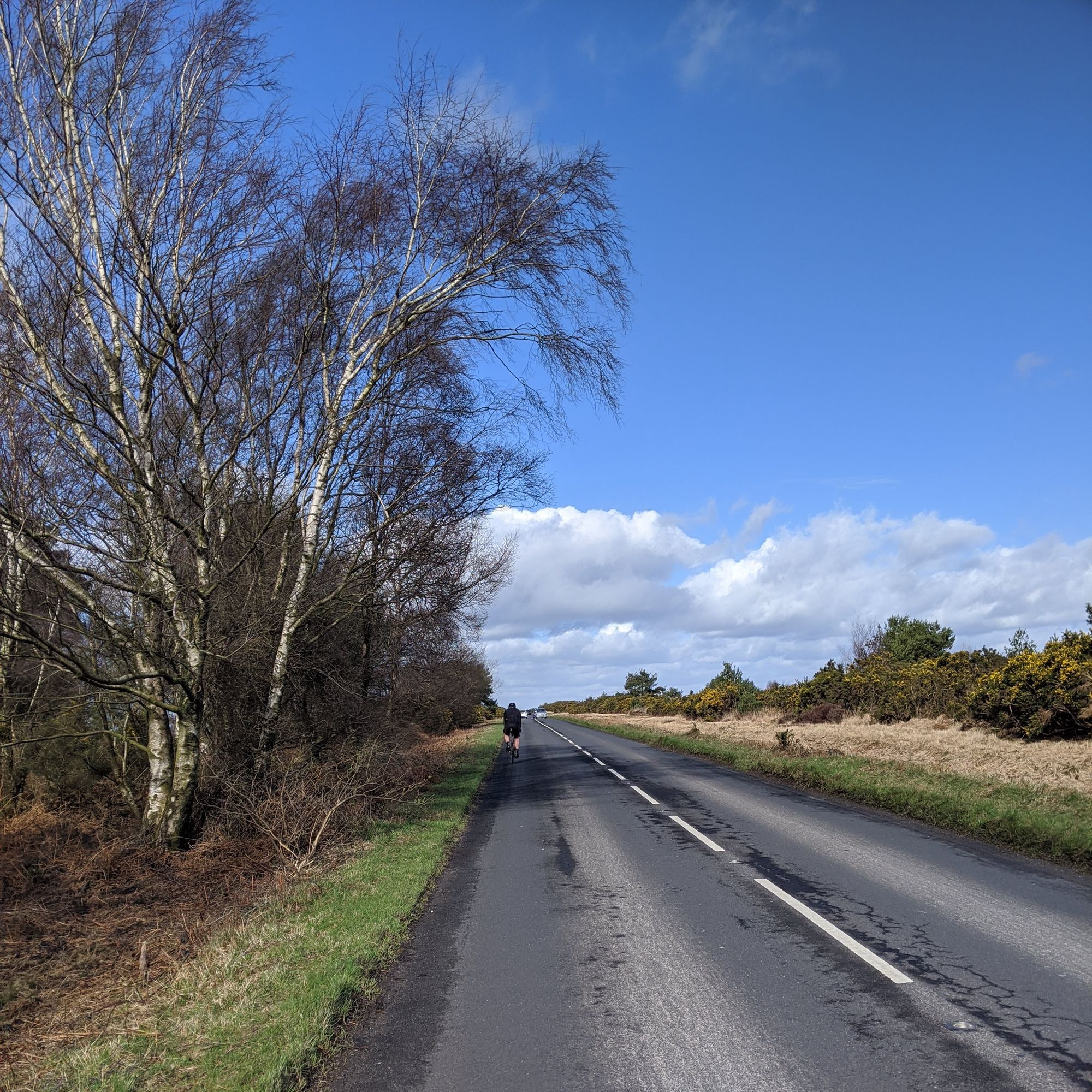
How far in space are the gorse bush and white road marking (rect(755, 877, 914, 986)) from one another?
529 inches

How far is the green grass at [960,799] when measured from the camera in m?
9.30

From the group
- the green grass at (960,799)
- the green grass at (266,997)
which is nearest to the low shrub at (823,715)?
the green grass at (960,799)

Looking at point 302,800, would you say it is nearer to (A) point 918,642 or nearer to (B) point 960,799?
(B) point 960,799

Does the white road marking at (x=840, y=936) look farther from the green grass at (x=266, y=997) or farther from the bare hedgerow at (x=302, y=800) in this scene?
the bare hedgerow at (x=302, y=800)

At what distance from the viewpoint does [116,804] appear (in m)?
12.0

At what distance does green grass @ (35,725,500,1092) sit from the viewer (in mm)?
4070

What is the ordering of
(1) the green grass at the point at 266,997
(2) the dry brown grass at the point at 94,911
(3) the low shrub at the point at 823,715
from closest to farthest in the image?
(1) the green grass at the point at 266,997 → (2) the dry brown grass at the point at 94,911 → (3) the low shrub at the point at 823,715

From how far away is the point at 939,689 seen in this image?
26.7 metres

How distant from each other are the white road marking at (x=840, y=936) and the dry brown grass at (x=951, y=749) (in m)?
7.36

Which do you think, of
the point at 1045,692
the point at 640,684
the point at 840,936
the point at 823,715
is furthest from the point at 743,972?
the point at 640,684

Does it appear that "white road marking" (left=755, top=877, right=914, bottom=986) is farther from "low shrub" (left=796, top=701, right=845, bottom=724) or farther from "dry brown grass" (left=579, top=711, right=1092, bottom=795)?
"low shrub" (left=796, top=701, right=845, bottom=724)

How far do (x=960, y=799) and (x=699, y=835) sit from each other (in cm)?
461

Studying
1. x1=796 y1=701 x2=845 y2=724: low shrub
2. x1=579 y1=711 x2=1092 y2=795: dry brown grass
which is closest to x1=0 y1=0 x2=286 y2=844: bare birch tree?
x1=579 y1=711 x2=1092 y2=795: dry brown grass

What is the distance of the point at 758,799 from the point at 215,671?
31.1ft
